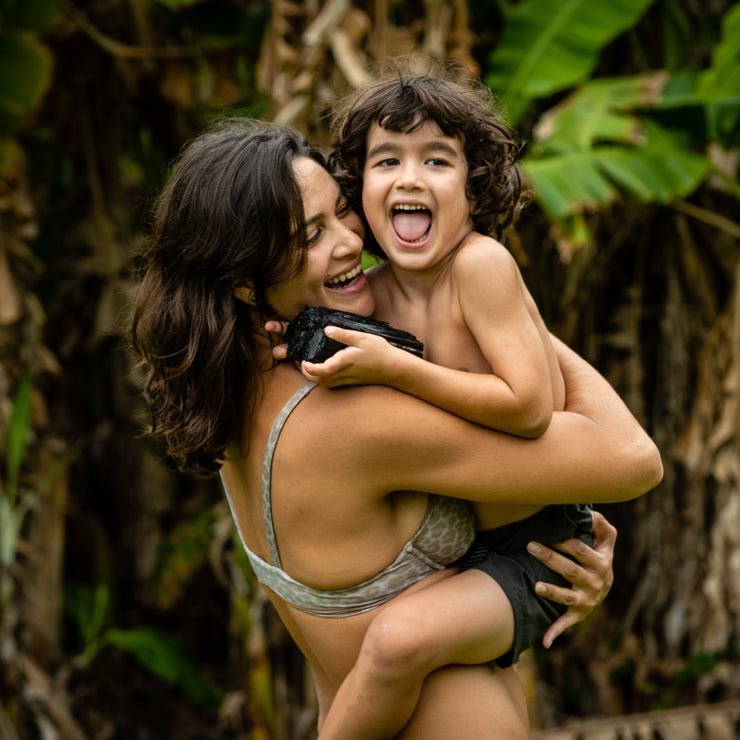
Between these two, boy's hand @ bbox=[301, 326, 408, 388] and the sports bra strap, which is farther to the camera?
the sports bra strap

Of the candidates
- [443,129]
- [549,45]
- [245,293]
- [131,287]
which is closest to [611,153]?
[549,45]

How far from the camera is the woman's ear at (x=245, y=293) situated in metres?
1.89

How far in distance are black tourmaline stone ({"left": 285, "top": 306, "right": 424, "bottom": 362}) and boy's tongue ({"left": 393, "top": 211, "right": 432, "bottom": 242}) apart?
0.21 m

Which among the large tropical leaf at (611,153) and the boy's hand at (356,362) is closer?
the boy's hand at (356,362)

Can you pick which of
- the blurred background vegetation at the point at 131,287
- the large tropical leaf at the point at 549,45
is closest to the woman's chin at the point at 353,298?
the blurred background vegetation at the point at 131,287

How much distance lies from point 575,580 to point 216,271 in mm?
993

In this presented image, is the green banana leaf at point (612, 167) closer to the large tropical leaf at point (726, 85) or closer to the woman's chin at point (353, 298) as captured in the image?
the large tropical leaf at point (726, 85)

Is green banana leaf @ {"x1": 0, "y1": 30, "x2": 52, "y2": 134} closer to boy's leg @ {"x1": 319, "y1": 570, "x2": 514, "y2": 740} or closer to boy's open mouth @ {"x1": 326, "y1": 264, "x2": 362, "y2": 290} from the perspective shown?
boy's open mouth @ {"x1": 326, "y1": 264, "x2": 362, "y2": 290}

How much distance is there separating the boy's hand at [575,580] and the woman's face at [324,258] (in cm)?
66

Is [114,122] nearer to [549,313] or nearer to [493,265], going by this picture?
[549,313]

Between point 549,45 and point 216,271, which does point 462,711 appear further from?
point 549,45

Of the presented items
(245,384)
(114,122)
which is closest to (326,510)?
(245,384)

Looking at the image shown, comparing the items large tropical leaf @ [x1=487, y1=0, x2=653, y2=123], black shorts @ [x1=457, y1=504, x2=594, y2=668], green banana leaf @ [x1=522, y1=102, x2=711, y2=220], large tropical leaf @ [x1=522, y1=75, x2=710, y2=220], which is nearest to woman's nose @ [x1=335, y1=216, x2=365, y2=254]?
black shorts @ [x1=457, y1=504, x2=594, y2=668]

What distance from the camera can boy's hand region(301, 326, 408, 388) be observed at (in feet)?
5.47
